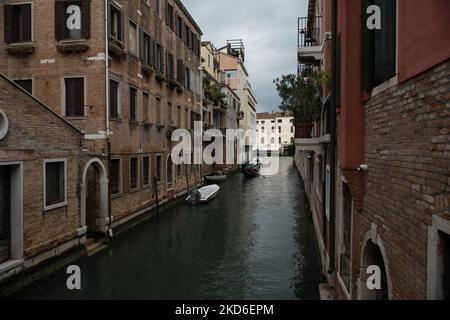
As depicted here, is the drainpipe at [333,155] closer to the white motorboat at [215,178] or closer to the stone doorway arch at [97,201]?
the stone doorway arch at [97,201]

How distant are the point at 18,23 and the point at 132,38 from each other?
4231mm

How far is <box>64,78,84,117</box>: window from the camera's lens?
13289 millimetres

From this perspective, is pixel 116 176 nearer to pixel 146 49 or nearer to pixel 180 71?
pixel 146 49

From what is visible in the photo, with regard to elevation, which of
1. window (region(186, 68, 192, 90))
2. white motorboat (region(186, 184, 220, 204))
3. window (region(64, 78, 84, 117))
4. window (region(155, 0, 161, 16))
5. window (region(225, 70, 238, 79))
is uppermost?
window (region(225, 70, 238, 79))

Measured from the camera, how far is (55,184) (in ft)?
34.4

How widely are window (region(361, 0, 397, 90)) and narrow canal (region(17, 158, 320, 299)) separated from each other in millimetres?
5734

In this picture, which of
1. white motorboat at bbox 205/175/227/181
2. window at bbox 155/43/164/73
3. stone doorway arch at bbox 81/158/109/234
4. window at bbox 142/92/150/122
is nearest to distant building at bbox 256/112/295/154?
white motorboat at bbox 205/175/227/181

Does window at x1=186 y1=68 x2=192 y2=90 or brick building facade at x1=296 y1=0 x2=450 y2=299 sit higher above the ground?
window at x1=186 y1=68 x2=192 y2=90

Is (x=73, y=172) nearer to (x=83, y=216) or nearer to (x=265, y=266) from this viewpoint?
(x=83, y=216)

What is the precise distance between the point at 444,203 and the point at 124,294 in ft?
25.1

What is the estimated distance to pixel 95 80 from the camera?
13070 millimetres

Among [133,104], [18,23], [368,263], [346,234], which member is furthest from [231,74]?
[368,263]

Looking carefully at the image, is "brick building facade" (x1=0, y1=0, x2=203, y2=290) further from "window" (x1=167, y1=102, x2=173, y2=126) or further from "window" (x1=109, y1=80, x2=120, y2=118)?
"window" (x1=167, y1=102, x2=173, y2=126)

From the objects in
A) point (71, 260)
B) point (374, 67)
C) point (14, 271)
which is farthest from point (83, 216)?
point (374, 67)
